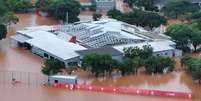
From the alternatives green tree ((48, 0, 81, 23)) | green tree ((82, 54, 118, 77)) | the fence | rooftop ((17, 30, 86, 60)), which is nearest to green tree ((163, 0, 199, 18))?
green tree ((48, 0, 81, 23))

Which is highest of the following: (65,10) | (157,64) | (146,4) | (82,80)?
(65,10)

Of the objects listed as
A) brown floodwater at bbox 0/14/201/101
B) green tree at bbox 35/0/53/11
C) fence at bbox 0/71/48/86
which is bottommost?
brown floodwater at bbox 0/14/201/101

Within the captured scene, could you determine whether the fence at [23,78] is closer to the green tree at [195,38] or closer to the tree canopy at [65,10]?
the green tree at [195,38]

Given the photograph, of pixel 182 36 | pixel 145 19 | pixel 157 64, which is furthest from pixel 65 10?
pixel 157 64

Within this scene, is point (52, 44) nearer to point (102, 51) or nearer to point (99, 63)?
point (102, 51)

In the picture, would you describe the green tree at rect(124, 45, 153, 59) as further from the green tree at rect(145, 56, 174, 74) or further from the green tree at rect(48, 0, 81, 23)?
the green tree at rect(48, 0, 81, 23)

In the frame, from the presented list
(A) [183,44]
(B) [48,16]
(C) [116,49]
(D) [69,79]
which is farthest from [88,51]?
(B) [48,16]

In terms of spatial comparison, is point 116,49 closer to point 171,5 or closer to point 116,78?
point 116,78
